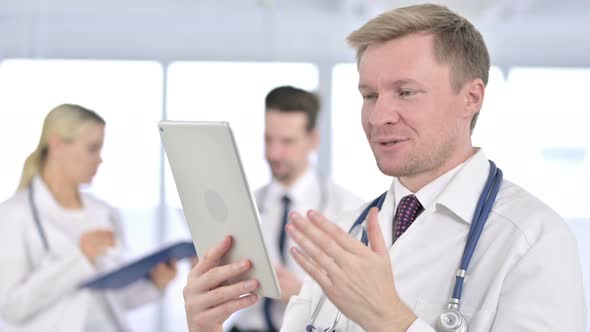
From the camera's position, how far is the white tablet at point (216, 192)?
135 cm

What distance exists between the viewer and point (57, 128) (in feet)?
13.0

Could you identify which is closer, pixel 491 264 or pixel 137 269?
pixel 491 264

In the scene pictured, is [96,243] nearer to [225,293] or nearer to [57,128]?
[57,128]

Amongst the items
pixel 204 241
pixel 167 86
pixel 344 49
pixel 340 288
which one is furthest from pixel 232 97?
pixel 340 288

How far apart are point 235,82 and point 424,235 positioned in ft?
8.96

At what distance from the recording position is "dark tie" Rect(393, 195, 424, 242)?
5.31 ft

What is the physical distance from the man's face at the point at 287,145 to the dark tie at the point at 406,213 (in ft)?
7.48

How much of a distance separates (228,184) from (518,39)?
3.11 m

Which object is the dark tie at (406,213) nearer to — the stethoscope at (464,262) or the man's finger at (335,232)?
the stethoscope at (464,262)

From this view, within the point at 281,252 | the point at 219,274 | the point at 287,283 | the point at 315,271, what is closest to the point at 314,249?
the point at 315,271

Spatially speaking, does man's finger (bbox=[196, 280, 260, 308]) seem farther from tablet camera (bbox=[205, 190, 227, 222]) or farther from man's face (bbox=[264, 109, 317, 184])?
man's face (bbox=[264, 109, 317, 184])

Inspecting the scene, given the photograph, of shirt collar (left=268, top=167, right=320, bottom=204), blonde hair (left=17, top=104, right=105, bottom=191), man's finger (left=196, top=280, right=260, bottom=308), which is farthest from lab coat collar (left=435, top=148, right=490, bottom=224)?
blonde hair (left=17, top=104, right=105, bottom=191)

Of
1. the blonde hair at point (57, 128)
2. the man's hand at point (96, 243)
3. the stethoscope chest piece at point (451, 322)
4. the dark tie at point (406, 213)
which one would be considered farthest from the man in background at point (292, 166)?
the stethoscope chest piece at point (451, 322)

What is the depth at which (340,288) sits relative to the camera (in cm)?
126
